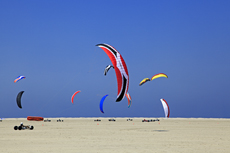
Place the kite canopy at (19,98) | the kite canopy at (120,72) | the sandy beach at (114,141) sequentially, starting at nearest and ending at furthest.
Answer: the sandy beach at (114,141) → the kite canopy at (120,72) → the kite canopy at (19,98)

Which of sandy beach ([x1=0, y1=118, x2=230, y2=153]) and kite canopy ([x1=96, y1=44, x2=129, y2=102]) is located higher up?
kite canopy ([x1=96, y1=44, x2=129, y2=102])

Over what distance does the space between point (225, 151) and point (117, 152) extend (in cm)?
→ 532

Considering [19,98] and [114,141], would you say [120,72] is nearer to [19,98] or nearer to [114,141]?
[114,141]

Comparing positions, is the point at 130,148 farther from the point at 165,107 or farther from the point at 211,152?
the point at 165,107

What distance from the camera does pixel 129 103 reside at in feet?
229

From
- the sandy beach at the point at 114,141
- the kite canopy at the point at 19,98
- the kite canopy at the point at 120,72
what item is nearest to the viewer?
the sandy beach at the point at 114,141

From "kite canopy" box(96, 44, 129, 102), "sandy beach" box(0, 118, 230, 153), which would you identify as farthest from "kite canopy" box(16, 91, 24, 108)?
"kite canopy" box(96, 44, 129, 102)

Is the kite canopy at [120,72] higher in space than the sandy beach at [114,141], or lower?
higher

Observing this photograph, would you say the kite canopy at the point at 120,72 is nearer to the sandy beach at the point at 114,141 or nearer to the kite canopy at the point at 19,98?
the sandy beach at the point at 114,141

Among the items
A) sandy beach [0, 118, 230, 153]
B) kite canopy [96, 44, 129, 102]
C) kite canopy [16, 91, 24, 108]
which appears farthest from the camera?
kite canopy [16, 91, 24, 108]

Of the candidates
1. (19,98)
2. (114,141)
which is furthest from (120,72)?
(19,98)

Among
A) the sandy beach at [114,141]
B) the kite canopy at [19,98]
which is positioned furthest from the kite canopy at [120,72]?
the kite canopy at [19,98]

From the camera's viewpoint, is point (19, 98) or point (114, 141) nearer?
point (114, 141)

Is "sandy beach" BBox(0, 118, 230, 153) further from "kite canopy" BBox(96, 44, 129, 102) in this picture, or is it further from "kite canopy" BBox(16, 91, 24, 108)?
"kite canopy" BBox(16, 91, 24, 108)
